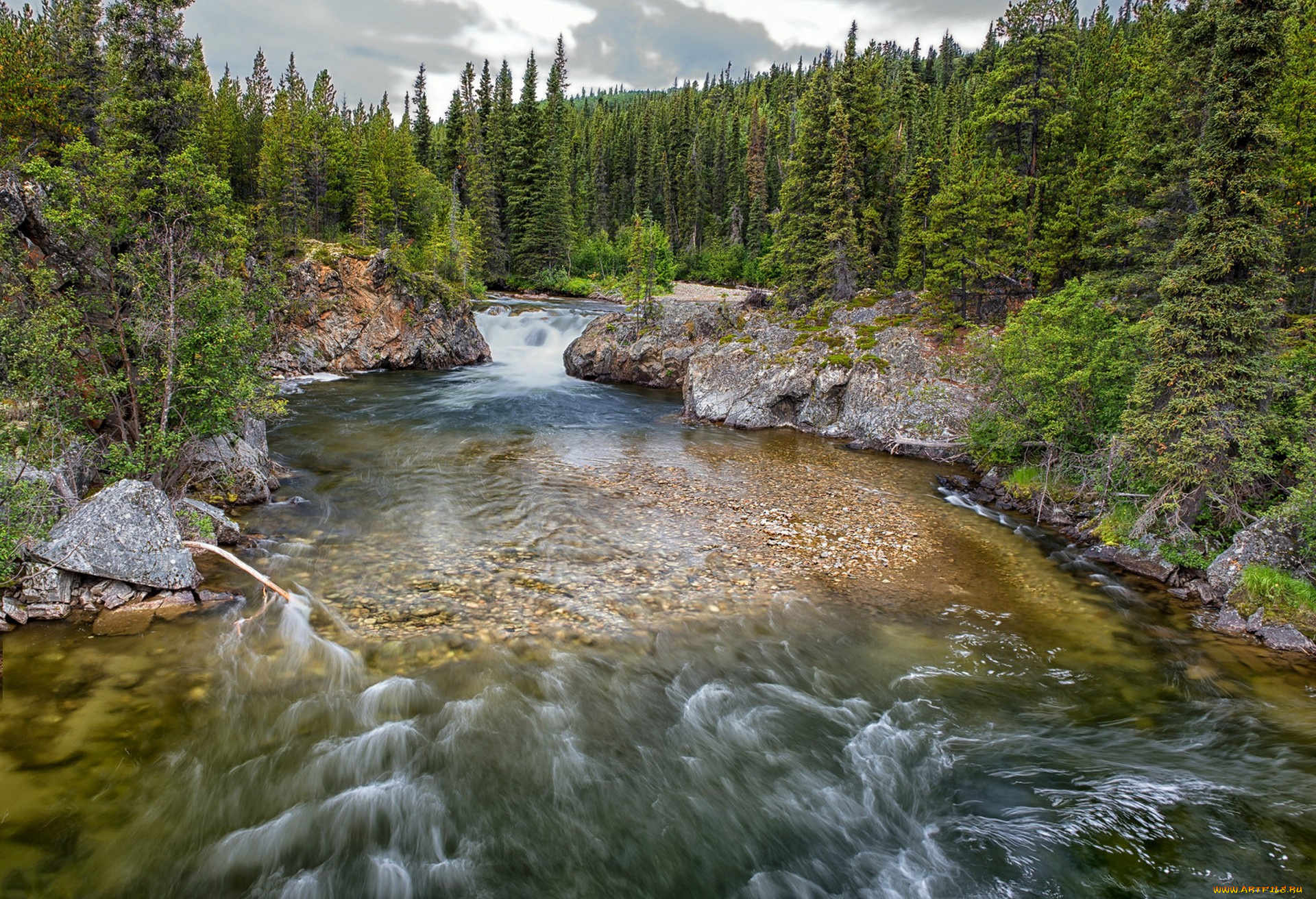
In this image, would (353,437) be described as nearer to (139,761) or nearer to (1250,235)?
(139,761)

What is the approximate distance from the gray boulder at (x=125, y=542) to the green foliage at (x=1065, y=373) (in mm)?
18764

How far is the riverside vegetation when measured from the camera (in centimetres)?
1090

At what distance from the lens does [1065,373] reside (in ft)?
51.8

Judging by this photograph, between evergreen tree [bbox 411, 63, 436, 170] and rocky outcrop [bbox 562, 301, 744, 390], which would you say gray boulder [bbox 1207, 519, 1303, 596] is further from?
evergreen tree [bbox 411, 63, 436, 170]

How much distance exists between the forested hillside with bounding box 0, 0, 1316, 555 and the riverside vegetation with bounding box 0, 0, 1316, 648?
0.09 metres

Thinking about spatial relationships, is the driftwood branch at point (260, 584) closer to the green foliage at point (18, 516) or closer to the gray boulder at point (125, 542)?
the gray boulder at point (125, 542)

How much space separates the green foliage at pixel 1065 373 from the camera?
14914 mm

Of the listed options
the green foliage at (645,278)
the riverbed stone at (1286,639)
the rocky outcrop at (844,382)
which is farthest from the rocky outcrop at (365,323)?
the riverbed stone at (1286,639)

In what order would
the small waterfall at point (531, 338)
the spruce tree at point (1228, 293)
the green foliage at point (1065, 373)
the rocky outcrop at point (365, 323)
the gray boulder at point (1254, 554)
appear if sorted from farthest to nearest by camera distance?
1. the small waterfall at point (531, 338)
2. the rocky outcrop at point (365, 323)
3. the green foliage at point (1065, 373)
4. the spruce tree at point (1228, 293)
5. the gray boulder at point (1254, 554)

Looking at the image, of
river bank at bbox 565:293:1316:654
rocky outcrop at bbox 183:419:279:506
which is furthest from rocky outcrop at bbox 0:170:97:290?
river bank at bbox 565:293:1316:654

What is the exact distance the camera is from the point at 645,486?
17156mm

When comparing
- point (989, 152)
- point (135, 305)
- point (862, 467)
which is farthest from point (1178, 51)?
point (135, 305)

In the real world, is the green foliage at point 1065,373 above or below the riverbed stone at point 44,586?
above

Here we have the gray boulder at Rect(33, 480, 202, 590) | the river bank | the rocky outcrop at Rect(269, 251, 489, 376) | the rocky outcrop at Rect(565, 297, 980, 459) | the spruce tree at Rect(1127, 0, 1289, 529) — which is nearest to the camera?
the gray boulder at Rect(33, 480, 202, 590)
